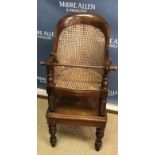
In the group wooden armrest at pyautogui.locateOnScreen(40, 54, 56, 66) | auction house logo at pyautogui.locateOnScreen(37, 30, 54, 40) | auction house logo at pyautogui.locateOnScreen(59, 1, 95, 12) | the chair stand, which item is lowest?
the chair stand

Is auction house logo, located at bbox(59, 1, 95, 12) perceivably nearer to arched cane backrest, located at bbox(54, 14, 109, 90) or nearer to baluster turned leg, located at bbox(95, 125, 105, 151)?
arched cane backrest, located at bbox(54, 14, 109, 90)

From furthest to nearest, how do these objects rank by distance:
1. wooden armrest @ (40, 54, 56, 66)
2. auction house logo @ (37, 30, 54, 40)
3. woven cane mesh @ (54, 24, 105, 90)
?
auction house logo @ (37, 30, 54, 40)
woven cane mesh @ (54, 24, 105, 90)
wooden armrest @ (40, 54, 56, 66)

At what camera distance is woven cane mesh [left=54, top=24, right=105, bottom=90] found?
66.1 inches

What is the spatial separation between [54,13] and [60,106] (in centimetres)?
74

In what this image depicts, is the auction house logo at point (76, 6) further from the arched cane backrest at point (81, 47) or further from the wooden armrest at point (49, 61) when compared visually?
the wooden armrest at point (49, 61)

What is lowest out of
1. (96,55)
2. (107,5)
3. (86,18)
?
(96,55)

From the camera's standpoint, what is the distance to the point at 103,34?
168cm

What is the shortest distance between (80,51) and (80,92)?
41 centimetres

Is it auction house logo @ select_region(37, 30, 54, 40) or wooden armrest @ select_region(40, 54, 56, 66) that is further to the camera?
auction house logo @ select_region(37, 30, 54, 40)

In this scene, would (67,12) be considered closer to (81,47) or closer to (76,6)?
(76,6)

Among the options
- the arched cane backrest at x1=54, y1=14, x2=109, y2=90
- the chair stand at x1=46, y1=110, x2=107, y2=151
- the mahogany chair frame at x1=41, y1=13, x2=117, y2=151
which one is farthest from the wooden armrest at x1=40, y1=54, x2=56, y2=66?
the chair stand at x1=46, y1=110, x2=107, y2=151

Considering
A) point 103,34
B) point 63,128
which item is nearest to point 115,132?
point 63,128

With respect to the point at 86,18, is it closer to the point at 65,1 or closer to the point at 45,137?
the point at 65,1

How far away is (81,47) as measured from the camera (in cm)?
178
